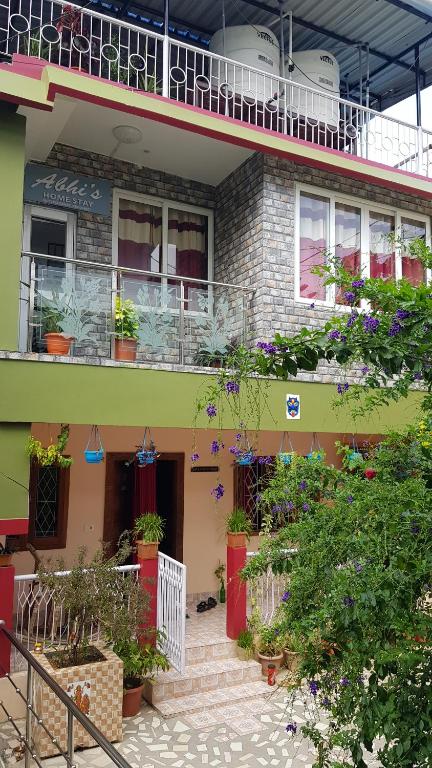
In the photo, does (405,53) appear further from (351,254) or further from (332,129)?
(351,254)

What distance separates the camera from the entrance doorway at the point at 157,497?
9.33 m

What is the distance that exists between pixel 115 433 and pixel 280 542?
18.5 ft

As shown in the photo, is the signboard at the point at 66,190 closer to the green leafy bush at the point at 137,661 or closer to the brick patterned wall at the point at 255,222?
the brick patterned wall at the point at 255,222

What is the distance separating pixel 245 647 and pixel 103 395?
372cm

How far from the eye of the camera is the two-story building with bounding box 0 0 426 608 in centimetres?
668

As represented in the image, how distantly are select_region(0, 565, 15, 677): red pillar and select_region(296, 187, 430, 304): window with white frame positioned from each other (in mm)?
5224

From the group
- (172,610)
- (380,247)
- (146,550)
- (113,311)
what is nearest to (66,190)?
(113,311)

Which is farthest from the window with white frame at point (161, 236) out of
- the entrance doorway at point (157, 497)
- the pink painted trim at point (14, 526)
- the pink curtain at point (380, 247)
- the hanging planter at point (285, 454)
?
the pink painted trim at point (14, 526)

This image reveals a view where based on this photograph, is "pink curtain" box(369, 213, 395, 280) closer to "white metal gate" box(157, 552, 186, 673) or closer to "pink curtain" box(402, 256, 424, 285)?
"pink curtain" box(402, 256, 424, 285)

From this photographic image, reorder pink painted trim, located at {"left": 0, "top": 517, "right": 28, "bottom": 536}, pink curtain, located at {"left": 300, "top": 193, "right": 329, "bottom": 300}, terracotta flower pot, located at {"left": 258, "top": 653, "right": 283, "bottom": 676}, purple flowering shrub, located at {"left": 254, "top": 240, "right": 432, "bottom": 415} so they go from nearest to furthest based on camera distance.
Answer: purple flowering shrub, located at {"left": 254, "top": 240, "right": 432, "bottom": 415}
pink painted trim, located at {"left": 0, "top": 517, "right": 28, "bottom": 536}
terracotta flower pot, located at {"left": 258, "top": 653, "right": 283, "bottom": 676}
pink curtain, located at {"left": 300, "top": 193, "right": 329, "bottom": 300}

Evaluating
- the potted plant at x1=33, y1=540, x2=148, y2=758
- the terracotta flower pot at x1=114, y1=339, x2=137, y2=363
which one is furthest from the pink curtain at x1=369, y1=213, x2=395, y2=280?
the potted plant at x1=33, y1=540, x2=148, y2=758

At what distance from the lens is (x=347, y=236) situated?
9500 millimetres

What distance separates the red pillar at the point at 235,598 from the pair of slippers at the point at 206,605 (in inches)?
50.3

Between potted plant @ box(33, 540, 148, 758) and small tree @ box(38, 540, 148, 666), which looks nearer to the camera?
potted plant @ box(33, 540, 148, 758)
